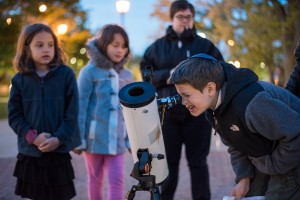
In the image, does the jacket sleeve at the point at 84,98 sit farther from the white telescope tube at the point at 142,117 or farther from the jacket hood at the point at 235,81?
the jacket hood at the point at 235,81

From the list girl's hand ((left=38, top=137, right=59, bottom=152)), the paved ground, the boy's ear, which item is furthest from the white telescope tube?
the paved ground

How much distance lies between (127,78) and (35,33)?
0.95 meters

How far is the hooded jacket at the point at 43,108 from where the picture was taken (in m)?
3.14

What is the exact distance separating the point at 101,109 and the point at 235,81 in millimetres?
1681

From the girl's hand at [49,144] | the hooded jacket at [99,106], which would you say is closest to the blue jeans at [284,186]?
the girl's hand at [49,144]

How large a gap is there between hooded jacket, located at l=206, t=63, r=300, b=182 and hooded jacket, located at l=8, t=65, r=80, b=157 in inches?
49.8

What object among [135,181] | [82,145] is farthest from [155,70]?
[135,181]

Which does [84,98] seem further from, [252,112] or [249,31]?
[249,31]

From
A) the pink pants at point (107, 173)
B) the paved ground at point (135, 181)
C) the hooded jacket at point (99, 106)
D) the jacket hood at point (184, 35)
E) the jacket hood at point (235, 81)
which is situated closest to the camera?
the jacket hood at point (235, 81)

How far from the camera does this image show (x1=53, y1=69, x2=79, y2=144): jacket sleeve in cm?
316

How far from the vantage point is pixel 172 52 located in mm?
3766

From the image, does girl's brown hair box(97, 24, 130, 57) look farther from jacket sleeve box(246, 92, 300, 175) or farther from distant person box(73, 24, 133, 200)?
jacket sleeve box(246, 92, 300, 175)

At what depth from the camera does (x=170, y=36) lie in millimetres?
3832

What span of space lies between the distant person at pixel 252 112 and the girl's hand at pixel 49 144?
117cm
